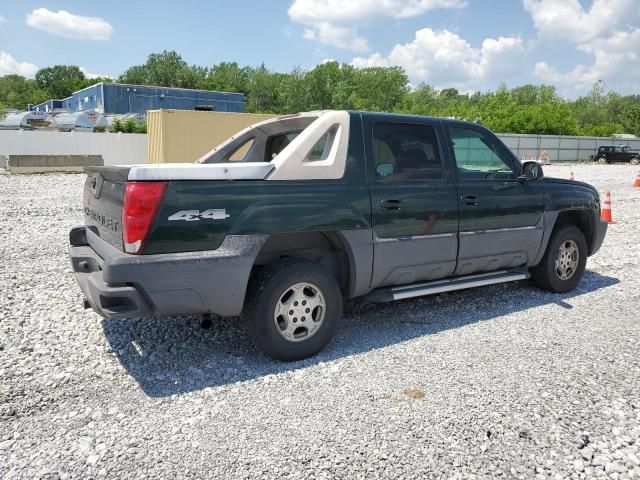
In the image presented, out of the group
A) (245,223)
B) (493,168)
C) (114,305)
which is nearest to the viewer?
(114,305)

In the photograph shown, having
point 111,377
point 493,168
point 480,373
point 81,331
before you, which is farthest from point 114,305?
point 493,168

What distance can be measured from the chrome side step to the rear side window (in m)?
0.96

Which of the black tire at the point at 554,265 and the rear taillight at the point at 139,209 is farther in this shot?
the black tire at the point at 554,265

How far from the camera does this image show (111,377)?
144 inches

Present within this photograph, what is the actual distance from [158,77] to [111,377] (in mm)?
112204

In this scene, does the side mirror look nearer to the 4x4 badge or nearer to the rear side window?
the rear side window

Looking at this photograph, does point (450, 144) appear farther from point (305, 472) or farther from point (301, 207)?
point (305, 472)

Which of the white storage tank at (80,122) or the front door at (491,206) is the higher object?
the white storage tank at (80,122)

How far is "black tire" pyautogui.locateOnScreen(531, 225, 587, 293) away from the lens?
18.5 ft

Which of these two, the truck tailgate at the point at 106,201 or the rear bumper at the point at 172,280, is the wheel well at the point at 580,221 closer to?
the rear bumper at the point at 172,280

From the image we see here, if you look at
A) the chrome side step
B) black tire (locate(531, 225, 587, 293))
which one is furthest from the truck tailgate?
black tire (locate(531, 225, 587, 293))

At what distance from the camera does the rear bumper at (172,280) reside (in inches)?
130

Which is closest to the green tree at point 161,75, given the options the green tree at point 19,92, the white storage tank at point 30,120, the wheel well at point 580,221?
the green tree at point 19,92

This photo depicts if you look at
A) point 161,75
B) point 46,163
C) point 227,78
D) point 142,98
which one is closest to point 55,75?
point 161,75
